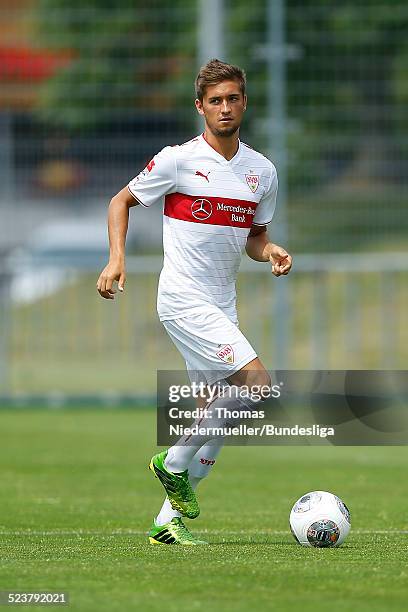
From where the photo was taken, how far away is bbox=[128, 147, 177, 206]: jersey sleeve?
7.89 m

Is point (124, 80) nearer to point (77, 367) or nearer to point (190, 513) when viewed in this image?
point (77, 367)

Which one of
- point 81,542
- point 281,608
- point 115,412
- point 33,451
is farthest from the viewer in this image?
point 115,412

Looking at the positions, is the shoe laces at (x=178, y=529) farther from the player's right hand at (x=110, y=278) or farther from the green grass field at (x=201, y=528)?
the player's right hand at (x=110, y=278)

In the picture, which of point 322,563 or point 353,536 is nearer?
point 322,563

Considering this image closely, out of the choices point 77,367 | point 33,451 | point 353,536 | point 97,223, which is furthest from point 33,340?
point 353,536

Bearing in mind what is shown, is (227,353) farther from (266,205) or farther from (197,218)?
(266,205)

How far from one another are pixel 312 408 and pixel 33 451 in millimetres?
3069

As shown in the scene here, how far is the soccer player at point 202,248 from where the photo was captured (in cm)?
778

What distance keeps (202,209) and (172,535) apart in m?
1.79

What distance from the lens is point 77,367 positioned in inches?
818

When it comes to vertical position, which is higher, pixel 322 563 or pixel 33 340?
pixel 322 563

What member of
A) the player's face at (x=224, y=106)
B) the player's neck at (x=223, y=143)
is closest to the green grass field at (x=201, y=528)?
the player's neck at (x=223, y=143)

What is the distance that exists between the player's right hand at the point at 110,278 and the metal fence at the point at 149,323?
12.8 m

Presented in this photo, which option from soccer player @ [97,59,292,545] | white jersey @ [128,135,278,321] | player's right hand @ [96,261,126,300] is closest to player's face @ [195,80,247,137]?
soccer player @ [97,59,292,545]
